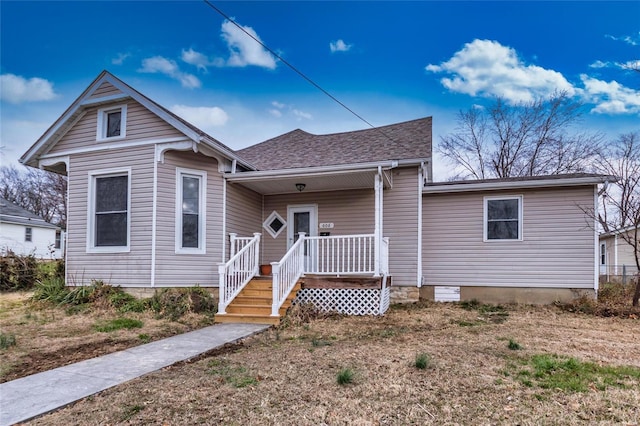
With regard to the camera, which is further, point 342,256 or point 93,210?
point 342,256

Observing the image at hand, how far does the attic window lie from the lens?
10734 mm

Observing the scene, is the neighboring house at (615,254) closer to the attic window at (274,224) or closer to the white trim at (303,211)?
the white trim at (303,211)

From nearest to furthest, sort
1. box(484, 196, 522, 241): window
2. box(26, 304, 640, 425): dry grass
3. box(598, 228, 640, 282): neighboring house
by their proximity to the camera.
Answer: box(26, 304, 640, 425): dry grass → box(484, 196, 522, 241): window → box(598, 228, 640, 282): neighboring house

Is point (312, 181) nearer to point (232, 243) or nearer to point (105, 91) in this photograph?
point (232, 243)

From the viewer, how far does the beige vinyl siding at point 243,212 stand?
→ 9375 mm

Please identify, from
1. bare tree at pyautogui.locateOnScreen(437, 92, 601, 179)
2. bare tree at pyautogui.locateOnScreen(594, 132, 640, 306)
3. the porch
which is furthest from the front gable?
bare tree at pyautogui.locateOnScreen(437, 92, 601, 179)

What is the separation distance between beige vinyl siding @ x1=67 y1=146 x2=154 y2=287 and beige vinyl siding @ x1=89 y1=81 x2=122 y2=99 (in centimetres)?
130

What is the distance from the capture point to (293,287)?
8.20 m

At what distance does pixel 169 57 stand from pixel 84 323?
361 inches

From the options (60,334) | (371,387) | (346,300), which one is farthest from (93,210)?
(371,387)

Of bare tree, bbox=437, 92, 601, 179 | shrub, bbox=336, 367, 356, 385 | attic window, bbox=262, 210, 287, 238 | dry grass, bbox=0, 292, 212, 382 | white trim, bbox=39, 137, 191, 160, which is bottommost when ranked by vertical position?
dry grass, bbox=0, 292, 212, 382

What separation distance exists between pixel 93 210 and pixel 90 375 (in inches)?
232

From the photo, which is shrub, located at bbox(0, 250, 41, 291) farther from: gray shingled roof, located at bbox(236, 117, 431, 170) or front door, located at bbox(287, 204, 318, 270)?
front door, located at bbox(287, 204, 318, 270)

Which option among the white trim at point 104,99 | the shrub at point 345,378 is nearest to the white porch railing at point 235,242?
the white trim at point 104,99
